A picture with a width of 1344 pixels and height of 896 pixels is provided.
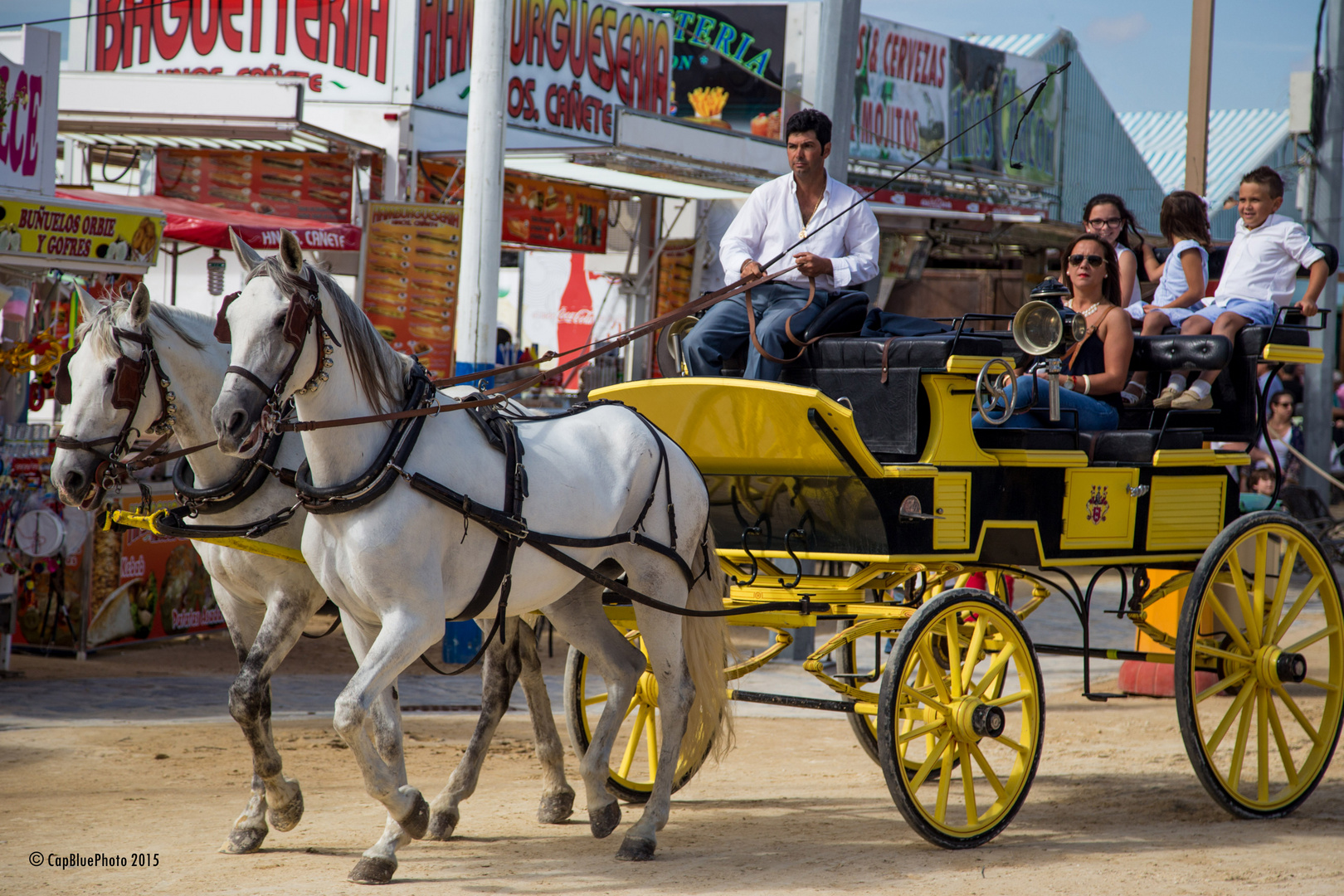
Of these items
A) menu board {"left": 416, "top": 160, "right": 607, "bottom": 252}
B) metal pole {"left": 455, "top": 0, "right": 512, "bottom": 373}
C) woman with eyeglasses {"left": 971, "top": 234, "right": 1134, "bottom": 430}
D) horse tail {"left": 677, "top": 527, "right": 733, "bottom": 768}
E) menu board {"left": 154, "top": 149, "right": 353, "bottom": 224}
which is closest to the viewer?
horse tail {"left": 677, "top": 527, "right": 733, "bottom": 768}

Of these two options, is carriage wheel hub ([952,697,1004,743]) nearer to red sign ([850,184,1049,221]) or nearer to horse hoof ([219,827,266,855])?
horse hoof ([219,827,266,855])

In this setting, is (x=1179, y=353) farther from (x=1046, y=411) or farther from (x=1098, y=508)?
(x=1098, y=508)

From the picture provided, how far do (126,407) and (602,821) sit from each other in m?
2.43

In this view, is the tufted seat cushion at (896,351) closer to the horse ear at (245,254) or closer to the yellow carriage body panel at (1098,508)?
the yellow carriage body panel at (1098,508)

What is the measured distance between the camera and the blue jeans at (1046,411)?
18.5 feet

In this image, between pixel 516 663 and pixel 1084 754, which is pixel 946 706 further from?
pixel 1084 754

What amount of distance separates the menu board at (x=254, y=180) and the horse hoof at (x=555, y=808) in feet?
28.6

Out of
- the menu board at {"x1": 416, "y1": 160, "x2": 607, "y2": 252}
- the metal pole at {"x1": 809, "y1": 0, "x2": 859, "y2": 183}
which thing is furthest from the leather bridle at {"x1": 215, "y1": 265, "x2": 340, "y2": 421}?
the menu board at {"x1": 416, "y1": 160, "x2": 607, "y2": 252}

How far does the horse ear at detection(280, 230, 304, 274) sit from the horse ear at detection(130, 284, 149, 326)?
3.72 ft

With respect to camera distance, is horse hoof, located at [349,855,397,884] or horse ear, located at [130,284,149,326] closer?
horse hoof, located at [349,855,397,884]

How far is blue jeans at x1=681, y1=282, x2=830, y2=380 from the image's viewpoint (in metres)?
5.44

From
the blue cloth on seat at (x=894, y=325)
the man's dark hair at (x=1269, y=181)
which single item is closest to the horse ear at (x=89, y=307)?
the blue cloth on seat at (x=894, y=325)

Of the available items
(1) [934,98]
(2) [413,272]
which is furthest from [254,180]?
(1) [934,98]

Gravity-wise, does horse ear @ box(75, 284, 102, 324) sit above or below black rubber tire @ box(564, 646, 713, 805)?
above
